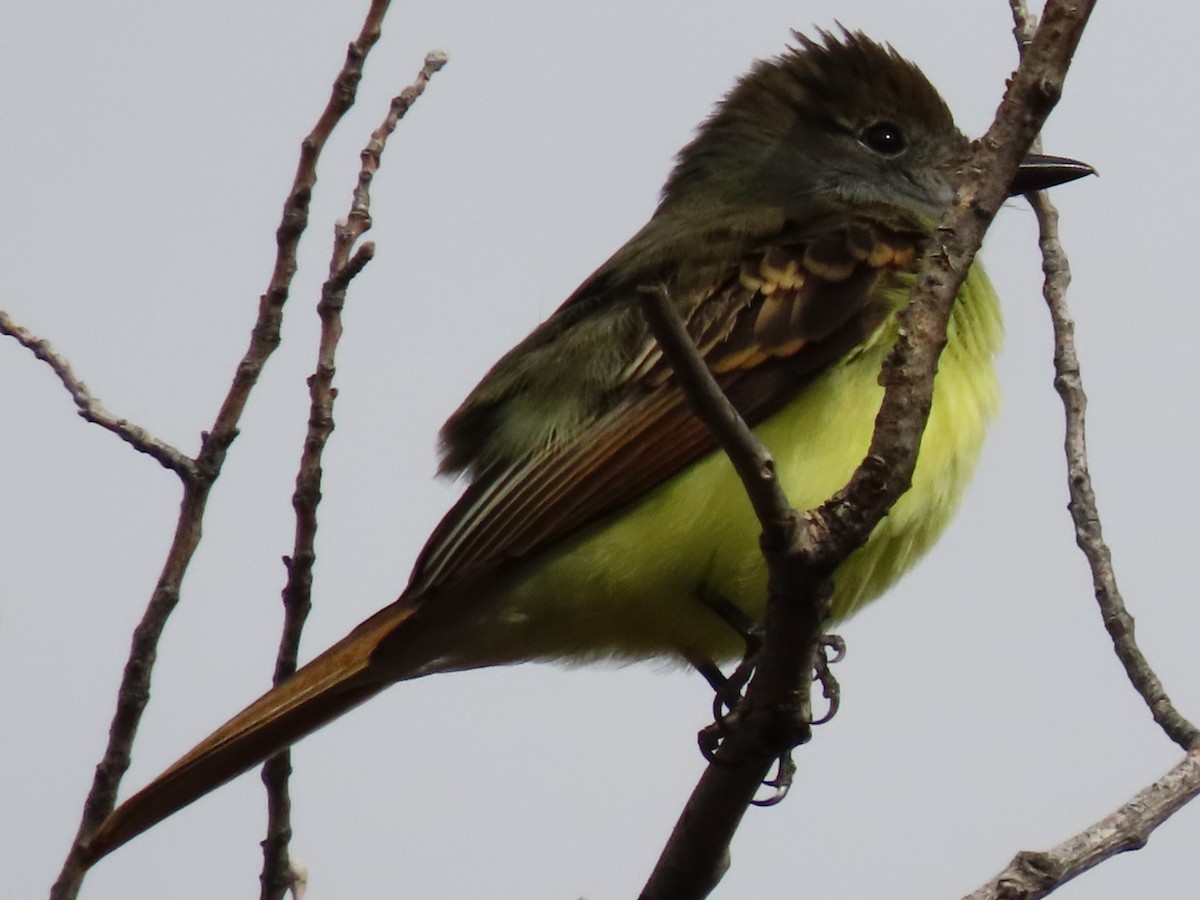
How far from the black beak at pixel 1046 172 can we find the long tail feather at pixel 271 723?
2152mm

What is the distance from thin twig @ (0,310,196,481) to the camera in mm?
3869

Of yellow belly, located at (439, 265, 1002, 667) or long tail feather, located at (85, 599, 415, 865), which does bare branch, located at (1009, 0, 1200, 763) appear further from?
long tail feather, located at (85, 599, 415, 865)

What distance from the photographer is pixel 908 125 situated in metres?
6.30

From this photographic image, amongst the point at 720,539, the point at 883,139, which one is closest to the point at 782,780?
the point at 720,539

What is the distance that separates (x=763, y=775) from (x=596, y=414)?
1399 mm

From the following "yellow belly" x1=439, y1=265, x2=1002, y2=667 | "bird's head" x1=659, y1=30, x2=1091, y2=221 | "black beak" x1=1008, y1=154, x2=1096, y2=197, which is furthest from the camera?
"bird's head" x1=659, y1=30, x2=1091, y2=221

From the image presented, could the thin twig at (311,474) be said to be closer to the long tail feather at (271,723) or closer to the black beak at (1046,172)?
the long tail feather at (271,723)

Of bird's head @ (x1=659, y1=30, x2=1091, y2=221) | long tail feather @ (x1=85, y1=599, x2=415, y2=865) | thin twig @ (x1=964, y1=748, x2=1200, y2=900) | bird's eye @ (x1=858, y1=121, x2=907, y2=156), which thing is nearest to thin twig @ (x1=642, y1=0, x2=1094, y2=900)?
thin twig @ (x1=964, y1=748, x2=1200, y2=900)

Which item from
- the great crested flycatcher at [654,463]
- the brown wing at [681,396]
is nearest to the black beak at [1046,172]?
the great crested flycatcher at [654,463]

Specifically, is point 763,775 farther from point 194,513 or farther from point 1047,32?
point 1047,32

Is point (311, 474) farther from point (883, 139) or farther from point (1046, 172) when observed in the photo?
point (883, 139)

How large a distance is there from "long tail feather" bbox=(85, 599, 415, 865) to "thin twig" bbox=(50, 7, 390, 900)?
652mm

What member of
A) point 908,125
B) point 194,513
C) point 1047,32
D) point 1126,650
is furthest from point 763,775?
point 908,125

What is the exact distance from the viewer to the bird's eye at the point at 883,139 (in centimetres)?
626
